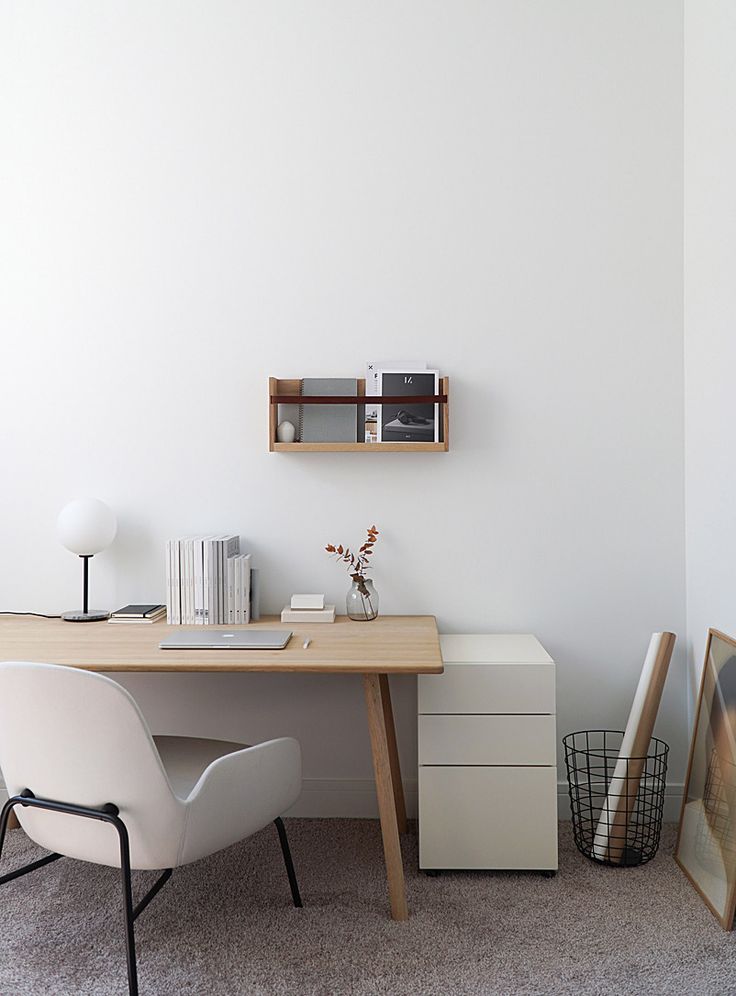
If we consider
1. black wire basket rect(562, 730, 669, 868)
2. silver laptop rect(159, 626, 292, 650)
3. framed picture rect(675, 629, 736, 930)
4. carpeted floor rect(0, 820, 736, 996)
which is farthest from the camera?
black wire basket rect(562, 730, 669, 868)

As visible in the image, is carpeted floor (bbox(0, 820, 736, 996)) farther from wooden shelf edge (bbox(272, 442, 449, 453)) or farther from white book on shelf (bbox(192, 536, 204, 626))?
wooden shelf edge (bbox(272, 442, 449, 453))

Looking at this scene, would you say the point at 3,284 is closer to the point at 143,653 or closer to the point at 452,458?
the point at 143,653

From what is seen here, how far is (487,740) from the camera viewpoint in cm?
245

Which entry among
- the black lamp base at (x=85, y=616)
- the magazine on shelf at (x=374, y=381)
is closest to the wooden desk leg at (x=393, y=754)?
the magazine on shelf at (x=374, y=381)

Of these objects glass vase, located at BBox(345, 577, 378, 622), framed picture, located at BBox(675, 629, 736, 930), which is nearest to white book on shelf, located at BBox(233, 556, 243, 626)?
glass vase, located at BBox(345, 577, 378, 622)

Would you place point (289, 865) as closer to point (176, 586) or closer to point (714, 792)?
point (176, 586)

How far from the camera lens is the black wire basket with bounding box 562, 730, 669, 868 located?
2.56 metres

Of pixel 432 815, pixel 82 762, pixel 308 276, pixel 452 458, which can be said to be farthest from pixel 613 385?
pixel 82 762

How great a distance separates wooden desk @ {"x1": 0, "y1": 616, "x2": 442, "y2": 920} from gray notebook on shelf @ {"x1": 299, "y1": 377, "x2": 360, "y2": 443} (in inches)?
23.9

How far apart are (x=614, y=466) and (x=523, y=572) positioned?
458 millimetres

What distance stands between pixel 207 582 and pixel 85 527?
16.9 inches

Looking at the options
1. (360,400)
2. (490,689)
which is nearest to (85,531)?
(360,400)

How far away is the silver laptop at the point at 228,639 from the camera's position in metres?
2.36

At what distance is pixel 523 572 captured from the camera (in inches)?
113
